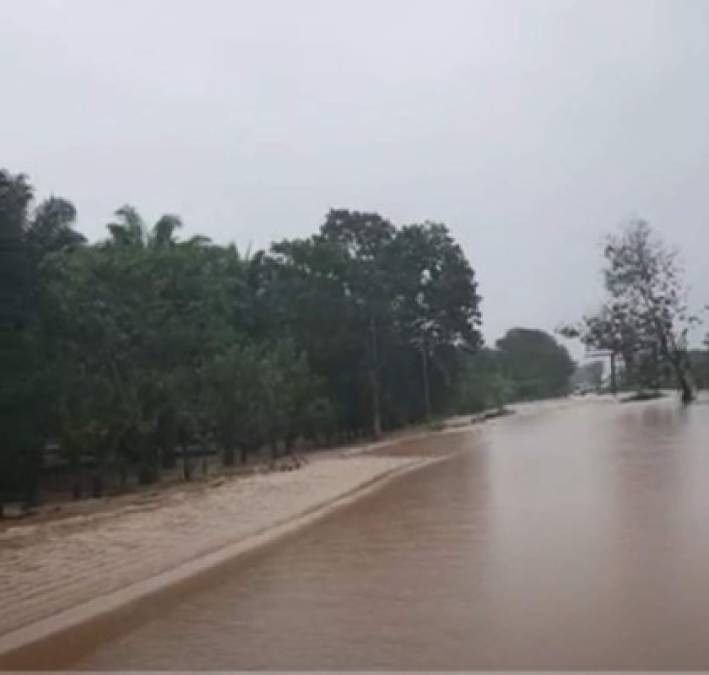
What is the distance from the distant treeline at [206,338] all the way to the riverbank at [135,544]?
670cm

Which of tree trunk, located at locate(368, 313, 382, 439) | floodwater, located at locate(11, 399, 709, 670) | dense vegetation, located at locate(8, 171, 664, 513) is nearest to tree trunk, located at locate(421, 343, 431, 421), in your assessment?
dense vegetation, located at locate(8, 171, 664, 513)

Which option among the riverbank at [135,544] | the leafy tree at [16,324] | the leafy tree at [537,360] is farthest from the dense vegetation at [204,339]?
the leafy tree at [537,360]

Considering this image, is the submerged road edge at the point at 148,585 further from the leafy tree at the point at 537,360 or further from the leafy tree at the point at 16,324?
the leafy tree at the point at 537,360

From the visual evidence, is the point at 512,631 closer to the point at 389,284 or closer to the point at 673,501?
the point at 673,501

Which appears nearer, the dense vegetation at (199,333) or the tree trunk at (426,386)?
the dense vegetation at (199,333)

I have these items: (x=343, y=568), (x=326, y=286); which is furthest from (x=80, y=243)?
(x=343, y=568)

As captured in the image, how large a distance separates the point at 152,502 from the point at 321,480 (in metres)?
4.08

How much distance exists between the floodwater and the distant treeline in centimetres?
1178

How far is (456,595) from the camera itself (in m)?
8.55

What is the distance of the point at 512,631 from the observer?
23.9ft

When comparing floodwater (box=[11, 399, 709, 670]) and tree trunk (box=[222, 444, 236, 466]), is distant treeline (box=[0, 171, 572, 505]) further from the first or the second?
floodwater (box=[11, 399, 709, 670])

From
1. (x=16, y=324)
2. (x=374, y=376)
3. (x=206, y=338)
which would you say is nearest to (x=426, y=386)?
(x=374, y=376)

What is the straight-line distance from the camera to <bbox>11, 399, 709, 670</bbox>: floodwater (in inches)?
266

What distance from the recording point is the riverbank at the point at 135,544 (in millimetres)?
8469
